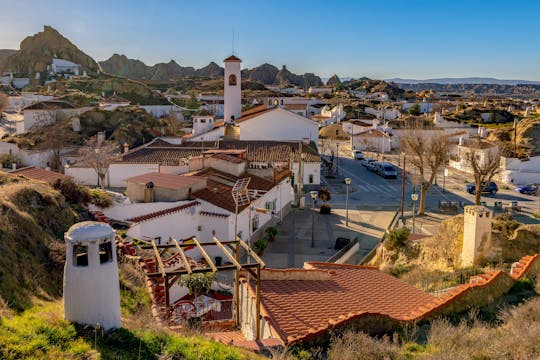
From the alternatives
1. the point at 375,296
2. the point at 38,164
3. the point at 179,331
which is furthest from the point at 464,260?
the point at 38,164

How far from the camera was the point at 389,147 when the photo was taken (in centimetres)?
6031

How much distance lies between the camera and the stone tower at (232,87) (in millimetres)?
54000

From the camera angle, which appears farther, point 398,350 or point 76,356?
point 398,350

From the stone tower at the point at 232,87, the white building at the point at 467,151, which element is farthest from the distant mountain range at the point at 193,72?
the white building at the point at 467,151

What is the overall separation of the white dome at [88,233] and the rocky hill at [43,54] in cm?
11013

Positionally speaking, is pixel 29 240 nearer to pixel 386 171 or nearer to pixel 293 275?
pixel 293 275

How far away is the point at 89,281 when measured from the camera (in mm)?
7746

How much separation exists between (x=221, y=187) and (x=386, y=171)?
909 inches

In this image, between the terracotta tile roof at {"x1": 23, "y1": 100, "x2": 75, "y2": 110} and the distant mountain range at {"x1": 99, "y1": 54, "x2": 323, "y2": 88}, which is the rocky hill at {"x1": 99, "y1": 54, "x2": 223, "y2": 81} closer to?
the distant mountain range at {"x1": 99, "y1": 54, "x2": 323, "y2": 88}

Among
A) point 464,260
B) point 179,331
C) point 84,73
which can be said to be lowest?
point 464,260

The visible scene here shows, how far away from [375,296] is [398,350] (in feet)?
16.3

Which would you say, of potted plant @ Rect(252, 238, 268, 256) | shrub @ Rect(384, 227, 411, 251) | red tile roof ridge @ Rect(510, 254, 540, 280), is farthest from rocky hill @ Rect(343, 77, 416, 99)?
red tile roof ridge @ Rect(510, 254, 540, 280)

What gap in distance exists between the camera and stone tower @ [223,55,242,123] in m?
54.0

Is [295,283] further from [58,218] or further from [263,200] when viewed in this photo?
[263,200]
